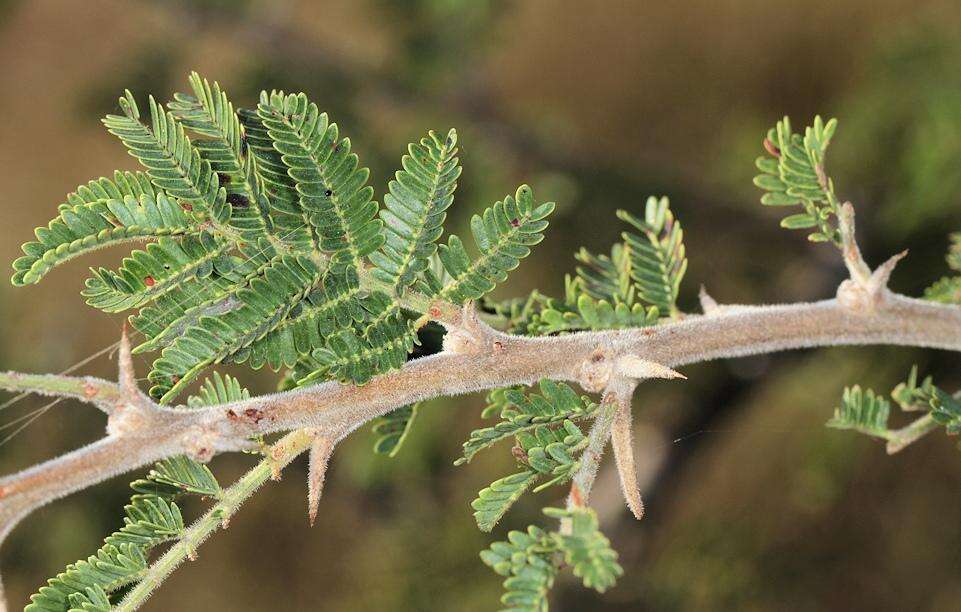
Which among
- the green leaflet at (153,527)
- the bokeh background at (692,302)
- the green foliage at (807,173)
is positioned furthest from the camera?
the bokeh background at (692,302)

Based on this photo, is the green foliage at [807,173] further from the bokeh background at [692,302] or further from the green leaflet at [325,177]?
the bokeh background at [692,302]

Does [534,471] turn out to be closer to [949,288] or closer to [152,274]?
[152,274]

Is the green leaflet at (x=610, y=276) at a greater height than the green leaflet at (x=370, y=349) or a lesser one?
greater

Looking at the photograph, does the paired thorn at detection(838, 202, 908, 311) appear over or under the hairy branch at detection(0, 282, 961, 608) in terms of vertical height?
over

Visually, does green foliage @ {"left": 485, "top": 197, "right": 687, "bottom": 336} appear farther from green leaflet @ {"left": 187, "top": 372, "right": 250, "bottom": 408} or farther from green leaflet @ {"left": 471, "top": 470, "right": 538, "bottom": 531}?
green leaflet @ {"left": 187, "top": 372, "right": 250, "bottom": 408}

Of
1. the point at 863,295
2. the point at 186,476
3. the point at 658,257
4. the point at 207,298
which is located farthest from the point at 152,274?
the point at 863,295

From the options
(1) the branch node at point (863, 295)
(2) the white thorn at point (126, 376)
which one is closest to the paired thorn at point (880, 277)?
(1) the branch node at point (863, 295)

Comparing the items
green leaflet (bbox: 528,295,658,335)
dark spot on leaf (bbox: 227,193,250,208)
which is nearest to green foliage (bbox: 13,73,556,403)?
dark spot on leaf (bbox: 227,193,250,208)
